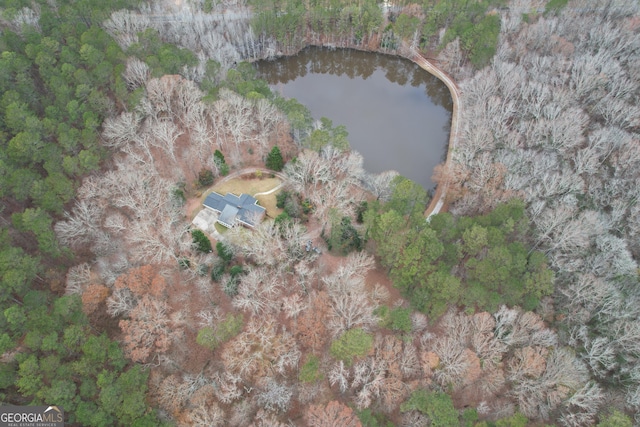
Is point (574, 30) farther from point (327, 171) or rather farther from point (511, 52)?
point (327, 171)

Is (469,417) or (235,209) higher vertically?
(235,209)

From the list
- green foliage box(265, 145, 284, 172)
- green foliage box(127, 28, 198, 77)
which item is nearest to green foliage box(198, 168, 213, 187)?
green foliage box(265, 145, 284, 172)

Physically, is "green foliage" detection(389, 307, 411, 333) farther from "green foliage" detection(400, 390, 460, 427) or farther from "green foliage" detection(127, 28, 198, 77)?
"green foliage" detection(127, 28, 198, 77)

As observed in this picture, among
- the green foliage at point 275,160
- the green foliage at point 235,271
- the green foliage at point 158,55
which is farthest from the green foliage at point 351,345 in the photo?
the green foliage at point 158,55

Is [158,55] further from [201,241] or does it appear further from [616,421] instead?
[616,421]

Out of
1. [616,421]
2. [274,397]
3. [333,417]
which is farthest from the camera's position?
[274,397]

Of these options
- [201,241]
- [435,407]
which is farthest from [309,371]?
[201,241]
